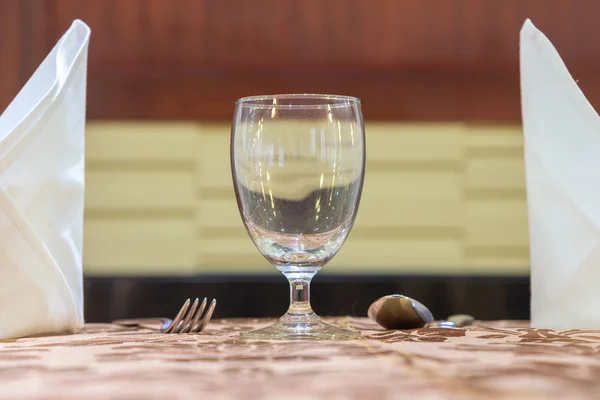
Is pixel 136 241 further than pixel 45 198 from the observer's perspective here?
Yes

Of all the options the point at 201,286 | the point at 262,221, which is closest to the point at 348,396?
the point at 262,221

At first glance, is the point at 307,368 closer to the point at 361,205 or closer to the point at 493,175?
the point at 361,205

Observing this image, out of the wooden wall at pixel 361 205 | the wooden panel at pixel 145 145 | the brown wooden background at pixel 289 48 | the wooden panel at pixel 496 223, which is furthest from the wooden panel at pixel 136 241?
the wooden panel at pixel 496 223

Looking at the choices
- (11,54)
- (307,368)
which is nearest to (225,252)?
(11,54)

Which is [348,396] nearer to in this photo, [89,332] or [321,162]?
[321,162]

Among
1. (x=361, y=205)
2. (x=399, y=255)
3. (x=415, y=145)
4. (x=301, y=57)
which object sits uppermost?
(x=301, y=57)

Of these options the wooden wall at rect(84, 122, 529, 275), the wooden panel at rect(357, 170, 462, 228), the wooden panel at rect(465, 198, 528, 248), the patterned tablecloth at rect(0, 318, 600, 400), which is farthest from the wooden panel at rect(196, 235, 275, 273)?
the patterned tablecloth at rect(0, 318, 600, 400)

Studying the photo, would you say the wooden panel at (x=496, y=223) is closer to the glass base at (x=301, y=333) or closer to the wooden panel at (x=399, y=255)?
the wooden panel at (x=399, y=255)
